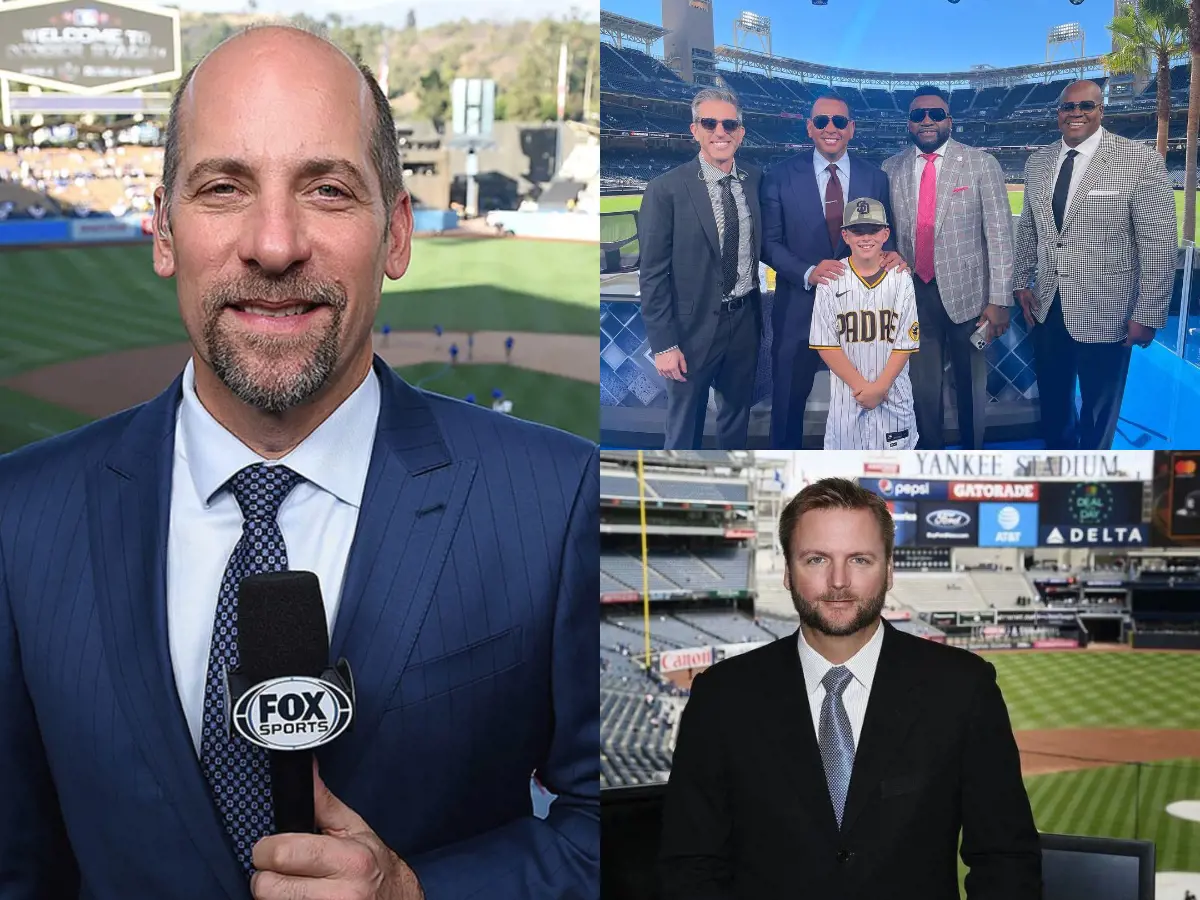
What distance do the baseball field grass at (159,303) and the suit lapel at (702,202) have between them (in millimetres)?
406

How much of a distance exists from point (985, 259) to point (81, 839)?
9.16ft

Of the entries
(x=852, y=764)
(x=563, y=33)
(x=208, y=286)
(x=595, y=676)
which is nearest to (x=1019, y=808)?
(x=852, y=764)

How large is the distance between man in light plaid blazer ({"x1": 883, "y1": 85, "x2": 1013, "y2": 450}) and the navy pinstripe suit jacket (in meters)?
1.82

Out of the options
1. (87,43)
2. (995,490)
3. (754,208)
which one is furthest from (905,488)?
(87,43)

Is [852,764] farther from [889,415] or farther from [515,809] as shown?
[889,415]

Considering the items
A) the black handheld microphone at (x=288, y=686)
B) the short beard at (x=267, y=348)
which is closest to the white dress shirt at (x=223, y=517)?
the short beard at (x=267, y=348)

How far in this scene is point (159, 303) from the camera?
3848 millimetres

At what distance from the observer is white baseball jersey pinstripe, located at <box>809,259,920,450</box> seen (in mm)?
3525

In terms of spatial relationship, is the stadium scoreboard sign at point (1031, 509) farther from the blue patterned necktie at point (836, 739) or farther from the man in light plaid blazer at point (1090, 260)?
the blue patterned necktie at point (836, 739)

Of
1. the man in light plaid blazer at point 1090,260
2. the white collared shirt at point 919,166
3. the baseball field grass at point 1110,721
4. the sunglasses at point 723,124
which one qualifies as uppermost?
the sunglasses at point 723,124

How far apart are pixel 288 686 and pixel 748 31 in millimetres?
2725

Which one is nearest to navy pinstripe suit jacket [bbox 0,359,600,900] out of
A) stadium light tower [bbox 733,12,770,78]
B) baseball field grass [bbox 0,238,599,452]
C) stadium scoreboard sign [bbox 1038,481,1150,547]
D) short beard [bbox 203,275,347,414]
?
short beard [bbox 203,275,347,414]

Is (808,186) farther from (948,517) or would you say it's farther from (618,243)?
(948,517)

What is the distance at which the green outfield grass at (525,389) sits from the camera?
3.72 meters
